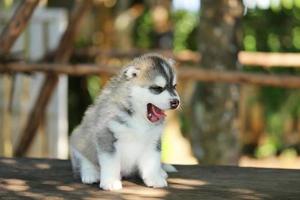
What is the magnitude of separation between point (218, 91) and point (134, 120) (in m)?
2.29

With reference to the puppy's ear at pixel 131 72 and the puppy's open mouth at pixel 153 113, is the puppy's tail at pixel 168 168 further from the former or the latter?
the puppy's ear at pixel 131 72

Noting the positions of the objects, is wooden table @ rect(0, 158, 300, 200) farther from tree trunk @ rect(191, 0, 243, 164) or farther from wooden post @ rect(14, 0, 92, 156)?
wooden post @ rect(14, 0, 92, 156)

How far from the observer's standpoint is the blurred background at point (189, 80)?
209 inches

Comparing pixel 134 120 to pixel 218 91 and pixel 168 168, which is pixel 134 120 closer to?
pixel 168 168

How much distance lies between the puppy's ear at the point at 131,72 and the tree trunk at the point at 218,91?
7.27ft

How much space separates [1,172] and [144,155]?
82 cm

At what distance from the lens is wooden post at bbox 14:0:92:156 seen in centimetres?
571

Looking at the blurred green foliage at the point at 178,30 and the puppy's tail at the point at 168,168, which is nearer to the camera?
the puppy's tail at the point at 168,168

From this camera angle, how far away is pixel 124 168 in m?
3.26

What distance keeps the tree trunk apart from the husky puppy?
2065 millimetres

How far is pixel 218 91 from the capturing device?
532cm

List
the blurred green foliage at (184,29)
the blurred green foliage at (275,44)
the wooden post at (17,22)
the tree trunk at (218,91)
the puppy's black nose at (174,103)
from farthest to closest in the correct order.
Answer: the blurred green foliage at (184,29) < the blurred green foliage at (275,44) < the tree trunk at (218,91) < the wooden post at (17,22) < the puppy's black nose at (174,103)

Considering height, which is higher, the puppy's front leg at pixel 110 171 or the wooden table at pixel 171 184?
the puppy's front leg at pixel 110 171

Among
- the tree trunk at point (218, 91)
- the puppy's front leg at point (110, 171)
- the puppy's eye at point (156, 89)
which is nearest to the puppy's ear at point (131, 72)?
the puppy's eye at point (156, 89)
